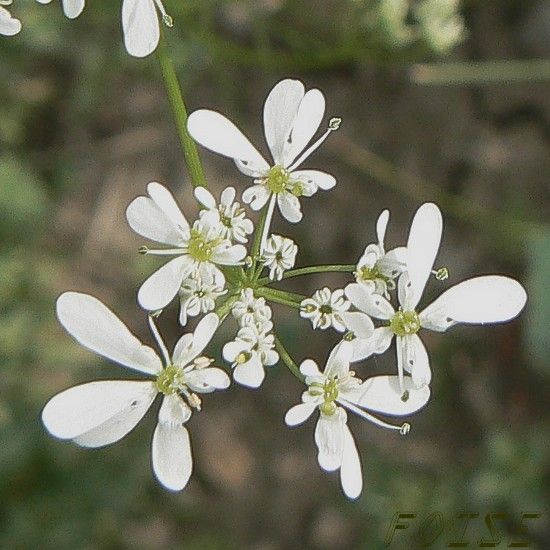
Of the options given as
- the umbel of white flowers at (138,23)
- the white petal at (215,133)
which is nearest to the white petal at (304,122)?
the white petal at (215,133)

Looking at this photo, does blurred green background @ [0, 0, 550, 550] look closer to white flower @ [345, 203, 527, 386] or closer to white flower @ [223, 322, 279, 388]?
white flower @ [345, 203, 527, 386]

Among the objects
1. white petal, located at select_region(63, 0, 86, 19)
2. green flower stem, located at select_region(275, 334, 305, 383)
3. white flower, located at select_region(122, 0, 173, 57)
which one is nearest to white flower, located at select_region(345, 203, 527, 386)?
green flower stem, located at select_region(275, 334, 305, 383)

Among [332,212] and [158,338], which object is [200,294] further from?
[332,212]

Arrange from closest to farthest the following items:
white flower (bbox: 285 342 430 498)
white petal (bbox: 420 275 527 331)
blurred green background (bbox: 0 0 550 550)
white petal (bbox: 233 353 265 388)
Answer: white petal (bbox: 233 353 265 388)
white flower (bbox: 285 342 430 498)
white petal (bbox: 420 275 527 331)
blurred green background (bbox: 0 0 550 550)

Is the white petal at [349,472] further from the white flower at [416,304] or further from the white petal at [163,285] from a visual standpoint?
the white petal at [163,285]

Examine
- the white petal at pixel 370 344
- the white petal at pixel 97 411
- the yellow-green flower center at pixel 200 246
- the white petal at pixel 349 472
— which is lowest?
the white petal at pixel 349 472

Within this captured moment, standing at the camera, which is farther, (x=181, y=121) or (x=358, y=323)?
(x=181, y=121)

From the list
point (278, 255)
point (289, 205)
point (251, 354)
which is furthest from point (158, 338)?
point (289, 205)
